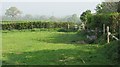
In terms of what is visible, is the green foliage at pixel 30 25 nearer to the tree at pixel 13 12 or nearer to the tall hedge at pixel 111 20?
the tall hedge at pixel 111 20

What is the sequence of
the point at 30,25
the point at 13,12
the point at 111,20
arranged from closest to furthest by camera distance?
the point at 111,20 < the point at 30,25 < the point at 13,12

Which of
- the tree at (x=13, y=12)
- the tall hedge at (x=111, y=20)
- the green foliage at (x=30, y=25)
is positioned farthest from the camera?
the tree at (x=13, y=12)

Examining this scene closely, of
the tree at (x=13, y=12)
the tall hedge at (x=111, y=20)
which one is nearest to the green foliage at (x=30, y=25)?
the tall hedge at (x=111, y=20)

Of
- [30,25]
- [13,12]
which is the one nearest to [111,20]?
[30,25]

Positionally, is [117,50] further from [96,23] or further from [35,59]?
[96,23]

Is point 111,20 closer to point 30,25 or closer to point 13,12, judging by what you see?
point 30,25

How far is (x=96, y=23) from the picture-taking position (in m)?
17.6

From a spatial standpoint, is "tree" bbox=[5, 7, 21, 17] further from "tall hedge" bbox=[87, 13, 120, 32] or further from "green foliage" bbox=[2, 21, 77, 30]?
"tall hedge" bbox=[87, 13, 120, 32]

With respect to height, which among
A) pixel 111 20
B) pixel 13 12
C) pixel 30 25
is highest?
pixel 13 12

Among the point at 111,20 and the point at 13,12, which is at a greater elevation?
the point at 13,12

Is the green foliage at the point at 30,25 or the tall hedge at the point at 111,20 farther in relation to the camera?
the green foliage at the point at 30,25

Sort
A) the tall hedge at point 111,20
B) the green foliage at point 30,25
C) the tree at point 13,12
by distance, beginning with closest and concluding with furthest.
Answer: the tall hedge at point 111,20 → the green foliage at point 30,25 → the tree at point 13,12

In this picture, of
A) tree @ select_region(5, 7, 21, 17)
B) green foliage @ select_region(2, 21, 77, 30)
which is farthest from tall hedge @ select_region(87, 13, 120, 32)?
tree @ select_region(5, 7, 21, 17)

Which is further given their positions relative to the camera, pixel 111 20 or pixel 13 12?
pixel 13 12
